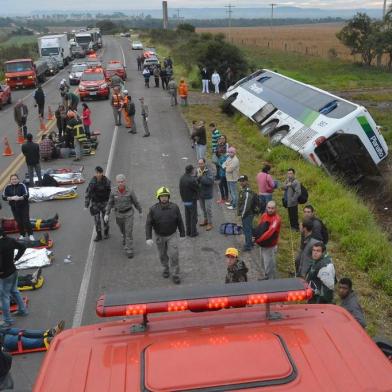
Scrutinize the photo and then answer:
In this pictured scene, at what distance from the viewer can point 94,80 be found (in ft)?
97.1

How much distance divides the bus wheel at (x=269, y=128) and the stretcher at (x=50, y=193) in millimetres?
8591

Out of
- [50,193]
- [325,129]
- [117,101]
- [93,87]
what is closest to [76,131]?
[50,193]

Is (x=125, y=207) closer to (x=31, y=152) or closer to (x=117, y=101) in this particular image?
(x=31, y=152)

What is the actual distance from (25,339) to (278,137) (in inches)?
517

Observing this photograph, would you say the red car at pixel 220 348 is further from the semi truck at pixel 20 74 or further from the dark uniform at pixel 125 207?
the semi truck at pixel 20 74

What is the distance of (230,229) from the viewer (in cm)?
1176

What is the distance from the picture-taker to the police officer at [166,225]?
9242 millimetres

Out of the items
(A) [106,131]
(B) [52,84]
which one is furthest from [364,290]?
(B) [52,84]

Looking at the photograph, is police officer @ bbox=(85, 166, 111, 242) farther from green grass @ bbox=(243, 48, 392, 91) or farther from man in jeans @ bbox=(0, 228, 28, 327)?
green grass @ bbox=(243, 48, 392, 91)

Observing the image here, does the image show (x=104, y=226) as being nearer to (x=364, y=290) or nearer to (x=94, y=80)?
(x=364, y=290)

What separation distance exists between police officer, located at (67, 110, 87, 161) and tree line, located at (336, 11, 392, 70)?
3467 centimetres

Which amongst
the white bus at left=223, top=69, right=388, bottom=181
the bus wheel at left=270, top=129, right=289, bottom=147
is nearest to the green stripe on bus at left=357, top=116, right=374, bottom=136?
the white bus at left=223, top=69, right=388, bottom=181

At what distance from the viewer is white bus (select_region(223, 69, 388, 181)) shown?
52.0 ft

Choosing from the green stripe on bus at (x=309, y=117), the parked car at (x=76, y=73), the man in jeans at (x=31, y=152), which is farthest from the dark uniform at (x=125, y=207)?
the parked car at (x=76, y=73)
